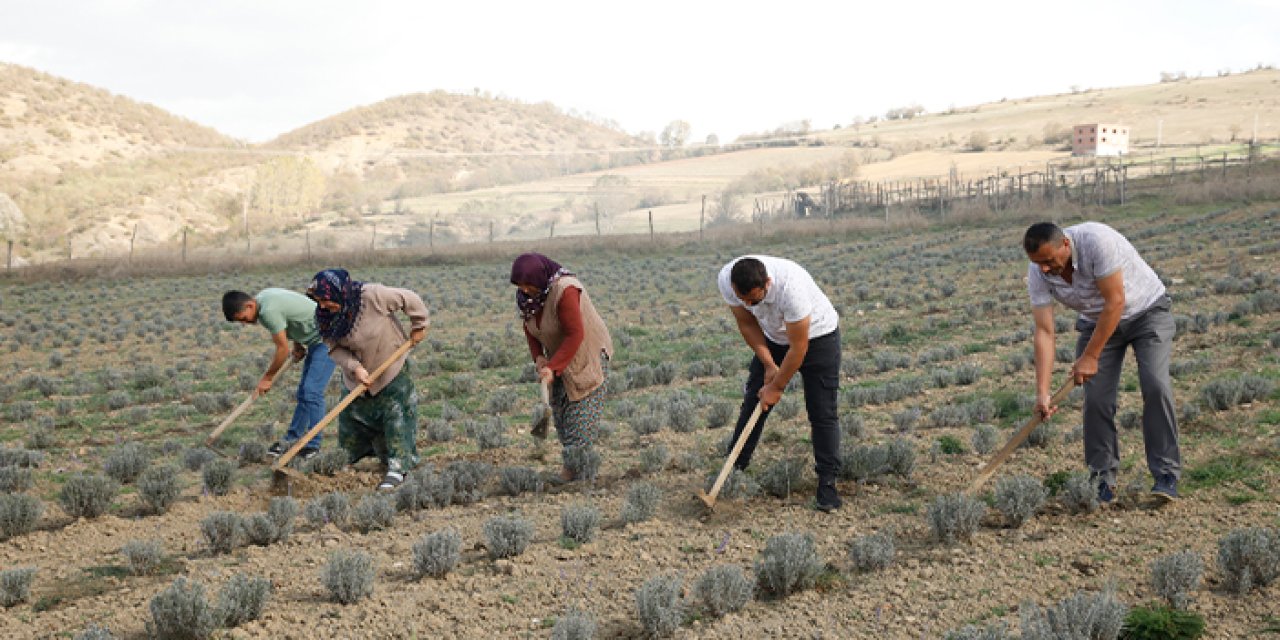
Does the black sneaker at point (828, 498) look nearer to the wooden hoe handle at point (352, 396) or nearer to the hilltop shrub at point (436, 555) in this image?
the hilltop shrub at point (436, 555)

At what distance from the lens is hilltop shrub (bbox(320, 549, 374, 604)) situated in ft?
18.4

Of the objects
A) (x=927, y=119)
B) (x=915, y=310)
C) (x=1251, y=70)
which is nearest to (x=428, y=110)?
(x=927, y=119)

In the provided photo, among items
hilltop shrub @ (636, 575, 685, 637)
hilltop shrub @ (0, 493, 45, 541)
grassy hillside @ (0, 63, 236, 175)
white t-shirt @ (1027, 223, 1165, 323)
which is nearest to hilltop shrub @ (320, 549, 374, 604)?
hilltop shrub @ (636, 575, 685, 637)

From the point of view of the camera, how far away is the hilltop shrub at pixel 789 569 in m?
5.52

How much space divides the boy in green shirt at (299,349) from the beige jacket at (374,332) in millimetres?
1151

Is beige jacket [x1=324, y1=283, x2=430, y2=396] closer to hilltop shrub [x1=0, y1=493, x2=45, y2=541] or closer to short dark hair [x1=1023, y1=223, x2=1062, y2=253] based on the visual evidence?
hilltop shrub [x1=0, y1=493, x2=45, y2=541]

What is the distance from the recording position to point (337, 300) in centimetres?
798

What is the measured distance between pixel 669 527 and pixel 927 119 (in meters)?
114

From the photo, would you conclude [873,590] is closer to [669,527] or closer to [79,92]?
[669,527]

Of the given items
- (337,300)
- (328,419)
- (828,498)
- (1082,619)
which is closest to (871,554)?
(828,498)

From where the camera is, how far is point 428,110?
464 feet

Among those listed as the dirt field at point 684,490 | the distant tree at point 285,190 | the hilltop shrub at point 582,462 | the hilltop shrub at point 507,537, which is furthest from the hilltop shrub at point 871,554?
the distant tree at point 285,190

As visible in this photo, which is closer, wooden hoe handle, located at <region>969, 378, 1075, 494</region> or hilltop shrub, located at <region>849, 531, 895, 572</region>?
hilltop shrub, located at <region>849, 531, 895, 572</region>

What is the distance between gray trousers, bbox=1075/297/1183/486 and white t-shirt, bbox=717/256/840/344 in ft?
5.49
